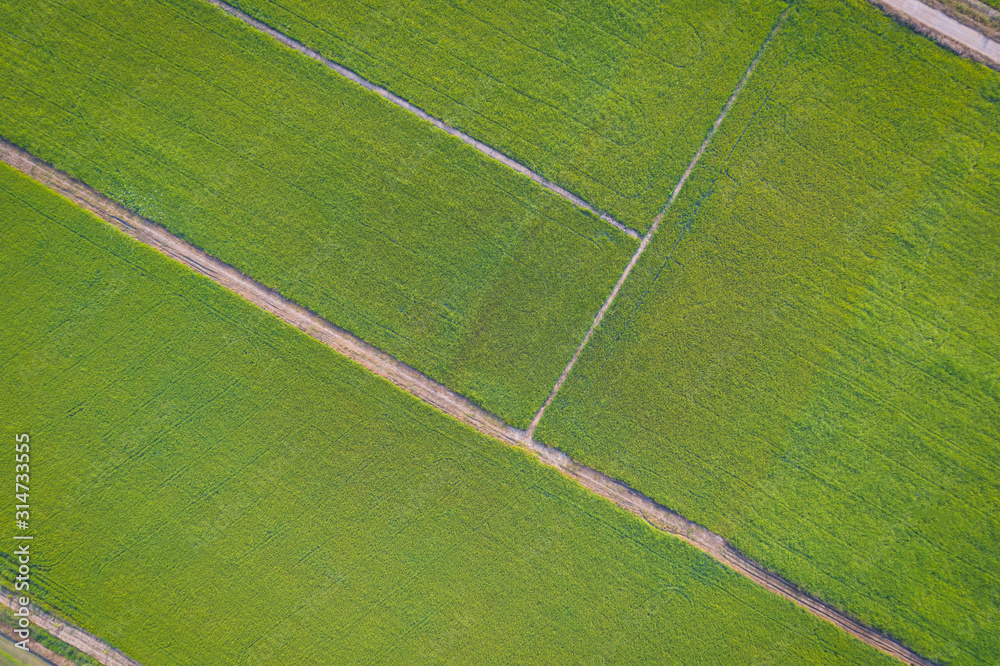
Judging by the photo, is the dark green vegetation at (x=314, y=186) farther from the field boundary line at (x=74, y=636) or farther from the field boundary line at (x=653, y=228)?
the field boundary line at (x=74, y=636)

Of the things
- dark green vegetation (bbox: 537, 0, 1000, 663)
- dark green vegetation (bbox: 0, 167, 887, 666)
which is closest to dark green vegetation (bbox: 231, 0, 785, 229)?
dark green vegetation (bbox: 537, 0, 1000, 663)

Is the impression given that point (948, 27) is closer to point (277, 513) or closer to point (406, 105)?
point (406, 105)

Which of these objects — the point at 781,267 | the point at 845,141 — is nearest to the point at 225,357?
the point at 781,267

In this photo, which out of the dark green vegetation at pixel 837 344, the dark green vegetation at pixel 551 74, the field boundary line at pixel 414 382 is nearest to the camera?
the dark green vegetation at pixel 837 344

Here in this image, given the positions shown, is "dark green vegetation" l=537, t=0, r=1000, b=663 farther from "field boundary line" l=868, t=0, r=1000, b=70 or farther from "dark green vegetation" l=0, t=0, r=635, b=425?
"dark green vegetation" l=0, t=0, r=635, b=425

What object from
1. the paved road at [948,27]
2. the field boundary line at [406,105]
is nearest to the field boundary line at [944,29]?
the paved road at [948,27]

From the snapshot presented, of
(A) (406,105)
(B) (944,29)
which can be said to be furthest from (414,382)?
(B) (944,29)

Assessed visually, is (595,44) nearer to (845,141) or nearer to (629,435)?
(845,141)
